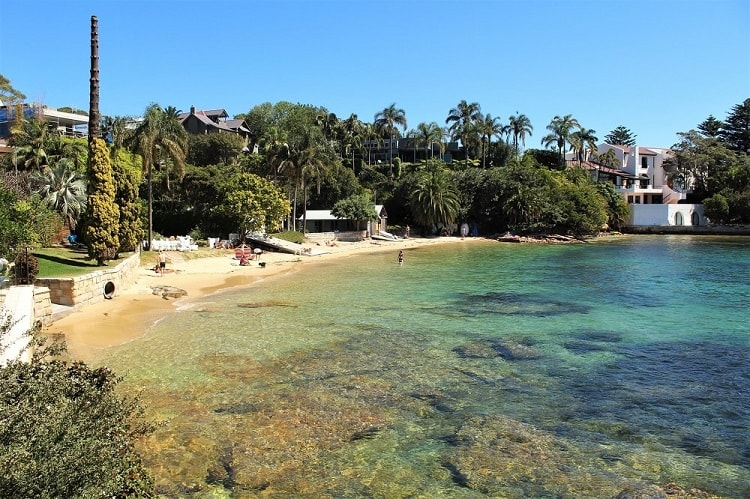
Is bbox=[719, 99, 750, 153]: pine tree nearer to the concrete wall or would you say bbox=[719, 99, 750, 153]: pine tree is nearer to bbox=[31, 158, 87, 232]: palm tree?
the concrete wall

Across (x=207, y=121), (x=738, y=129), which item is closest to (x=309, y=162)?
(x=207, y=121)

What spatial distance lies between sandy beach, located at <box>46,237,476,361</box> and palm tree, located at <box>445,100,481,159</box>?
4606cm

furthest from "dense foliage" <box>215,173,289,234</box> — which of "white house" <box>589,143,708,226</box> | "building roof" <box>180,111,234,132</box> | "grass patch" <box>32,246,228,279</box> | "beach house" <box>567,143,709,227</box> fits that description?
"white house" <box>589,143,708,226</box>

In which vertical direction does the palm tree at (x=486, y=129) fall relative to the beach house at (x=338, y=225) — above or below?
above

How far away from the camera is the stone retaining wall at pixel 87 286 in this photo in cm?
2161

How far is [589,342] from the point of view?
19.7 metres

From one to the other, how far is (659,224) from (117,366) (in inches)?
3726

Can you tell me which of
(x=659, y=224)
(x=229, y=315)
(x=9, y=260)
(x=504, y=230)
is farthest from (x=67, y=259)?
(x=659, y=224)

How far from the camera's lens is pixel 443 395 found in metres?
13.6

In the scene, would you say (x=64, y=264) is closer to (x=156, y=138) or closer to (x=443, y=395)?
(x=156, y=138)

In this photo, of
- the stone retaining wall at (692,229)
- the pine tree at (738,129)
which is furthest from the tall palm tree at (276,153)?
the pine tree at (738,129)

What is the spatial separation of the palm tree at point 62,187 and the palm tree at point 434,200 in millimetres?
44995

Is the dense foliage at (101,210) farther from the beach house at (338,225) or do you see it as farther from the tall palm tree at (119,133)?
the beach house at (338,225)

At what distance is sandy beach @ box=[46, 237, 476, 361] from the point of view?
61.7 feet
